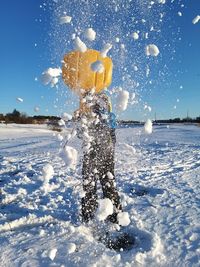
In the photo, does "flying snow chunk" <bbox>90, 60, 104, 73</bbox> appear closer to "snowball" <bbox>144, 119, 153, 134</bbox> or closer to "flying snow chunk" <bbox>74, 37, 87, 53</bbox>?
"flying snow chunk" <bbox>74, 37, 87, 53</bbox>

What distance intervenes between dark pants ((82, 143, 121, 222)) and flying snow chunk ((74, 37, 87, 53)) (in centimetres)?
104

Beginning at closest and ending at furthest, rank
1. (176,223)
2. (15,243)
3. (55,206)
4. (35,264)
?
1. (35,264)
2. (15,243)
3. (176,223)
4. (55,206)

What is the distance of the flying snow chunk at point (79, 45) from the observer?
4.11 m

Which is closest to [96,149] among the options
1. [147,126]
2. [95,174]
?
[95,174]

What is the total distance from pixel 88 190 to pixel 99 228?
0.45 meters

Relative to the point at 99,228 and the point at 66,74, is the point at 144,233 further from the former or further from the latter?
the point at 66,74

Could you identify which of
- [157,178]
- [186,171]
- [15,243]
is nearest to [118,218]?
[15,243]

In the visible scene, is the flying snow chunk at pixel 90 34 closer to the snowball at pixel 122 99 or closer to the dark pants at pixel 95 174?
the snowball at pixel 122 99

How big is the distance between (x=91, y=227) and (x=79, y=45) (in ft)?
6.19

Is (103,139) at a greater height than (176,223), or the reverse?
(103,139)

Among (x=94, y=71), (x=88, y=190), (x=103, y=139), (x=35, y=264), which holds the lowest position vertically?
(x=35, y=264)

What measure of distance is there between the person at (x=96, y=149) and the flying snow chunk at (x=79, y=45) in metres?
0.47

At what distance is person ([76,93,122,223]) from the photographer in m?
4.38

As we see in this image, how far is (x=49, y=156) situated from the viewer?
9656 mm
